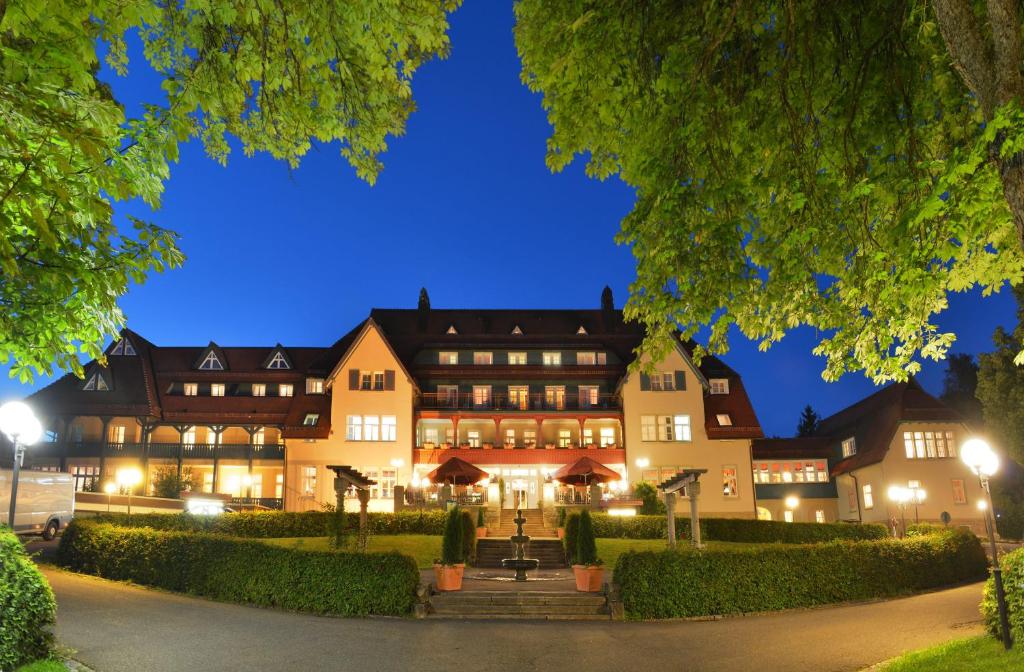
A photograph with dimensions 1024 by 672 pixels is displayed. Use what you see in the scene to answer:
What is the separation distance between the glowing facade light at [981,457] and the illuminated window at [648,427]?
3065cm

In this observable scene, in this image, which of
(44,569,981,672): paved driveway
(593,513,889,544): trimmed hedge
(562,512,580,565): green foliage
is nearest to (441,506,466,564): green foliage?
(44,569,981,672): paved driveway

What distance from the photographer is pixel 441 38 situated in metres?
9.66

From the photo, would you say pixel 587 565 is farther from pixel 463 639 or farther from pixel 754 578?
pixel 463 639

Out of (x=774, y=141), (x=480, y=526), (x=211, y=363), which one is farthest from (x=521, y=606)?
(x=211, y=363)

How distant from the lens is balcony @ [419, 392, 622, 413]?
45.9 metres

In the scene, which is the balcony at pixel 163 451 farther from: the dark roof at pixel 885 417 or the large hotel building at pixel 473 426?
the dark roof at pixel 885 417

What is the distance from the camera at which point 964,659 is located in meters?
11.0

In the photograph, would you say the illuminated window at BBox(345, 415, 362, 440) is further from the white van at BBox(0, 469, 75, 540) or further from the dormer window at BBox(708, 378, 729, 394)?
the dormer window at BBox(708, 378, 729, 394)

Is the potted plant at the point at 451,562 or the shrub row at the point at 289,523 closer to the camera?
the potted plant at the point at 451,562

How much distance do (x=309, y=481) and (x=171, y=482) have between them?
23.4 feet

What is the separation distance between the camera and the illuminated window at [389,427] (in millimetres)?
43281

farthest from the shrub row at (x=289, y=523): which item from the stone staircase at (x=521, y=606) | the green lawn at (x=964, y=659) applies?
the green lawn at (x=964, y=659)

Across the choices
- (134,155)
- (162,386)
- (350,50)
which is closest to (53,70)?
(134,155)

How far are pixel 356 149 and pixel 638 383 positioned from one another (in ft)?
118
